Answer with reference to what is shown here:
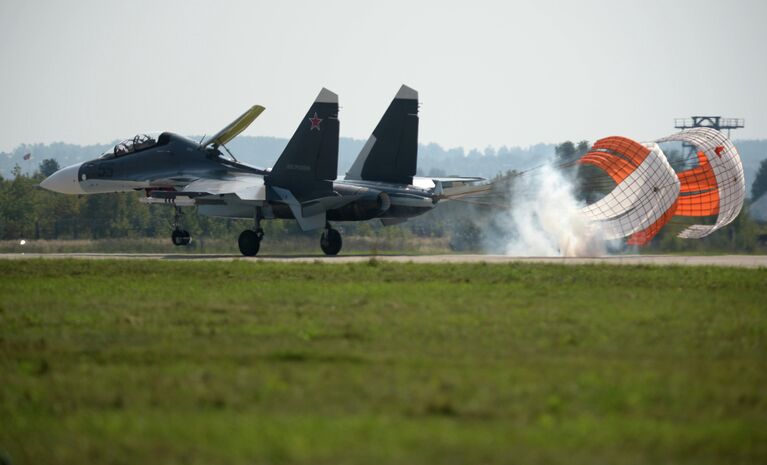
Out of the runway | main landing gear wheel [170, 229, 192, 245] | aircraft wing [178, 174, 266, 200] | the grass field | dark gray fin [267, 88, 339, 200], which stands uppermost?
dark gray fin [267, 88, 339, 200]

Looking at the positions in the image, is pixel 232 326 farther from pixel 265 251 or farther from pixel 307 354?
pixel 265 251

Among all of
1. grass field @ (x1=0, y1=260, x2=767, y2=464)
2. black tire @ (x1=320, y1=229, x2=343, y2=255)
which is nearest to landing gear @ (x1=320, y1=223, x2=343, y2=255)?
black tire @ (x1=320, y1=229, x2=343, y2=255)

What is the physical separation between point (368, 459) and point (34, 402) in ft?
13.1

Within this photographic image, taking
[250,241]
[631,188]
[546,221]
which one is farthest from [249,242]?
[631,188]

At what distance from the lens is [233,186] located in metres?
35.1

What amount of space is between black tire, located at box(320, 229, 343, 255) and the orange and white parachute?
8.23 m

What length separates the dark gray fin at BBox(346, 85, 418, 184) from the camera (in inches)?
1474

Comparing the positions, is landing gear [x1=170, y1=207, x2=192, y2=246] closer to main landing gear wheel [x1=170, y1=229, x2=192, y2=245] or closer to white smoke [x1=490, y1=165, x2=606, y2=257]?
main landing gear wheel [x1=170, y1=229, x2=192, y2=245]

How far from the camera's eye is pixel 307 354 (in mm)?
13742

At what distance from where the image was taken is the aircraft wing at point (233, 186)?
34.3 meters

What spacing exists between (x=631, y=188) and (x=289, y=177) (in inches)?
425

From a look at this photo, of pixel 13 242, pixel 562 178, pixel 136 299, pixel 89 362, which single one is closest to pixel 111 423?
pixel 89 362

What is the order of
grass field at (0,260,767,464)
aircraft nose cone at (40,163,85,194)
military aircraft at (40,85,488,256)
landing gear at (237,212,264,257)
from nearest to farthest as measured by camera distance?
grass field at (0,260,767,464), military aircraft at (40,85,488,256), landing gear at (237,212,264,257), aircraft nose cone at (40,163,85,194)

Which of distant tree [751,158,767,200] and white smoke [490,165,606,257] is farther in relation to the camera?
distant tree [751,158,767,200]
